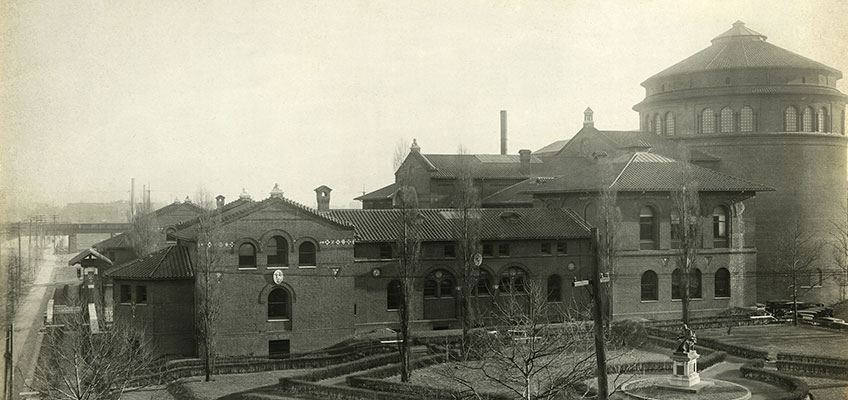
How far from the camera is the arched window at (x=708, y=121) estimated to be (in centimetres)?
5741

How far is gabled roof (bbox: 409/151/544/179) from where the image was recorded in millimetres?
62969

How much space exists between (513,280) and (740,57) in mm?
27021

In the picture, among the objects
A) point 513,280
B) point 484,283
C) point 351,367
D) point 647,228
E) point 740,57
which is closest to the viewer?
point 351,367

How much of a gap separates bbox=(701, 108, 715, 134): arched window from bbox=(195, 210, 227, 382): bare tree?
3721cm

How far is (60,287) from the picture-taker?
70.4 meters

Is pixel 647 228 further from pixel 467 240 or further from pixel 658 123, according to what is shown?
pixel 658 123

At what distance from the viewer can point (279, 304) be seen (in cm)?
4084

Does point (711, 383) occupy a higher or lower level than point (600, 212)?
lower

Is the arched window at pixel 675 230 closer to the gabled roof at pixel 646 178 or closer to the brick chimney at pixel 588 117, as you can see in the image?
the gabled roof at pixel 646 178

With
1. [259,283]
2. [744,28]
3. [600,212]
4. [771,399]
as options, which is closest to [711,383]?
[771,399]

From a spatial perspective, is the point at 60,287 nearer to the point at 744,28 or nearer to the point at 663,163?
the point at 663,163

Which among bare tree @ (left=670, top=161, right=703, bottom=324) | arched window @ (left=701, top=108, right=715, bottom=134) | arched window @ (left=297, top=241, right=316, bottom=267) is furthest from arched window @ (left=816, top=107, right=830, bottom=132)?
arched window @ (left=297, top=241, right=316, bottom=267)

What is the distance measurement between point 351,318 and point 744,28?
4051 cm

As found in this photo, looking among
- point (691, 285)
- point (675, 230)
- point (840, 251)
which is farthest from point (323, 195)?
point (840, 251)
